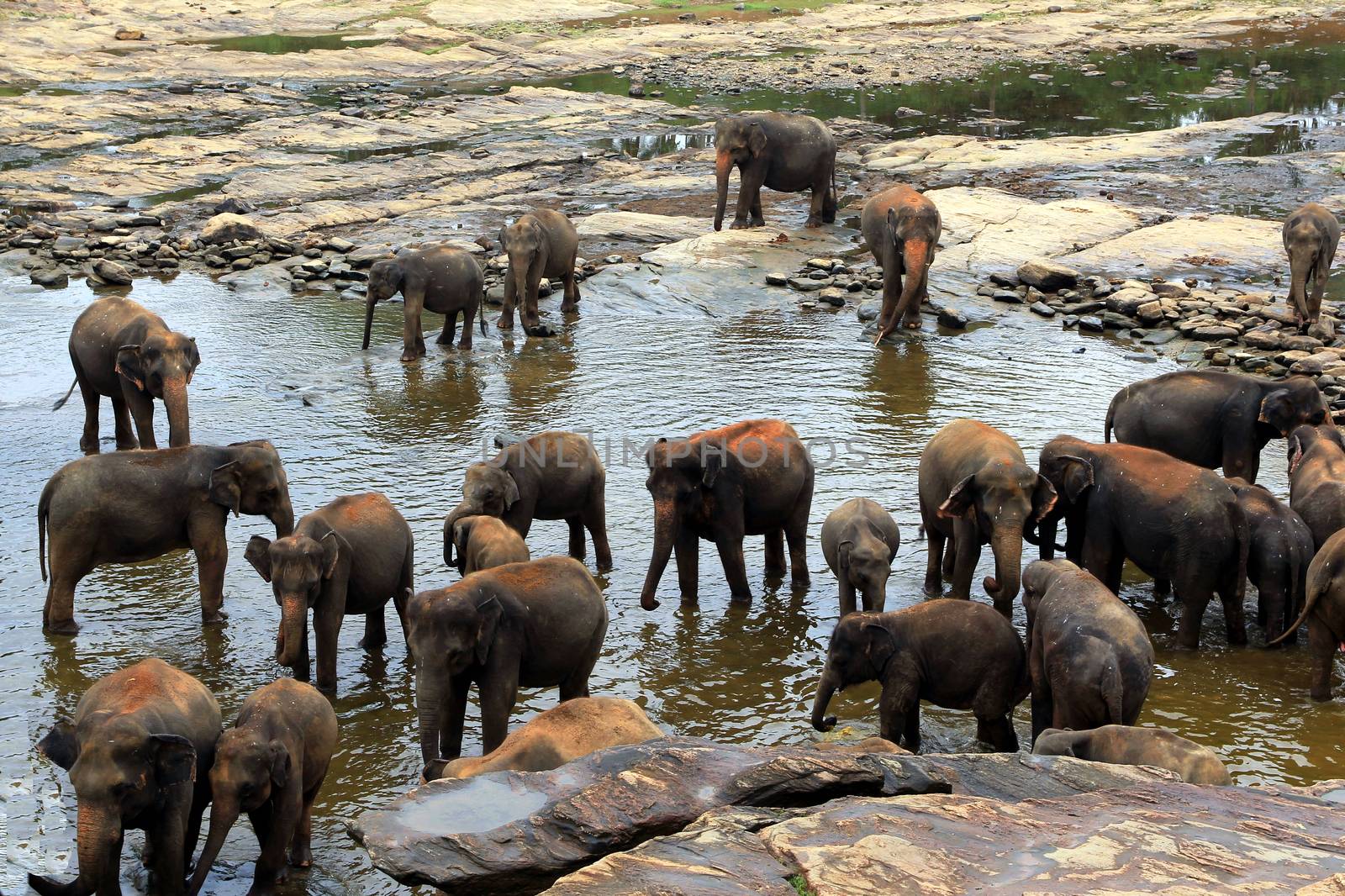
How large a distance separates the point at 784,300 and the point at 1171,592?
8912mm

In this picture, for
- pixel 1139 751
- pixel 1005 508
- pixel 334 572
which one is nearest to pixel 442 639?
pixel 334 572

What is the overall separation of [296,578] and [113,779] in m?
2.36

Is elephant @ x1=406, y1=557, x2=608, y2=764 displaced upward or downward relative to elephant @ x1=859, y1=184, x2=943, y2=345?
downward

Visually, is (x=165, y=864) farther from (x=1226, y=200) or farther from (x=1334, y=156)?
(x=1334, y=156)

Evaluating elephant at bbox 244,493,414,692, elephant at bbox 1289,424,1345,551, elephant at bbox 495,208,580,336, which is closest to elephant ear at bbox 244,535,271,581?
elephant at bbox 244,493,414,692

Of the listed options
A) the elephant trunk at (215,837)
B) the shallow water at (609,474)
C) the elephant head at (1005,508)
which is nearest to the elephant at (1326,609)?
the shallow water at (609,474)

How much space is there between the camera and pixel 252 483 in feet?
32.9

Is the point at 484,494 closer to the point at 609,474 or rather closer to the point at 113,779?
the point at 609,474

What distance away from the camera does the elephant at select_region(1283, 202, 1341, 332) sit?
1645 centimetres

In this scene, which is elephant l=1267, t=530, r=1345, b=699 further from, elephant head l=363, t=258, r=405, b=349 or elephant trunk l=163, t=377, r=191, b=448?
elephant head l=363, t=258, r=405, b=349

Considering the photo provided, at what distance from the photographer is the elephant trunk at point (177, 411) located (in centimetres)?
1240

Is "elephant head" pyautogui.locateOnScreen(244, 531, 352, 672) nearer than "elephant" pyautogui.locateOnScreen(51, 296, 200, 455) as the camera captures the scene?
Yes

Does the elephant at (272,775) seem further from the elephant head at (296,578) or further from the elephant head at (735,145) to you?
the elephant head at (735,145)

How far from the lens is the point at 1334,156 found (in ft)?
86.5
